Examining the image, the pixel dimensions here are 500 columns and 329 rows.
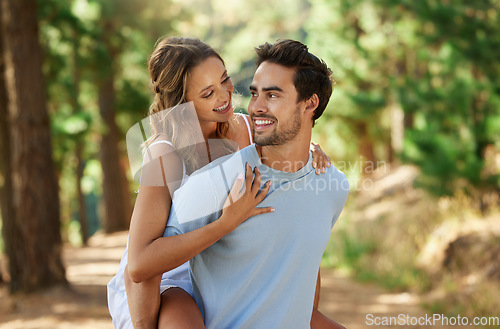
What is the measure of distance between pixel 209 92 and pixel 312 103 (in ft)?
2.06

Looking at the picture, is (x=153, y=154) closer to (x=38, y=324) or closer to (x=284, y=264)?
(x=284, y=264)

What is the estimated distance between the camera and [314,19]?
16.7m

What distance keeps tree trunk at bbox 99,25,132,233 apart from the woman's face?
13518 millimetres

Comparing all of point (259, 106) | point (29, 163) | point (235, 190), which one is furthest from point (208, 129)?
point (29, 163)

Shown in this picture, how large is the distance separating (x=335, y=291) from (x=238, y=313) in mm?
6582

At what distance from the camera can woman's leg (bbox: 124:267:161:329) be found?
2.26 metres

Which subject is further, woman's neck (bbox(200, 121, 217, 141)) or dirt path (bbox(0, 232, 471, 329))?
dirt path (bbox(0, 232, 471, 329))

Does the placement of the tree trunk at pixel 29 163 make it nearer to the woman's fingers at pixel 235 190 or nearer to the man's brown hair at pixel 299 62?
the man's brown hair at pixel 299 62

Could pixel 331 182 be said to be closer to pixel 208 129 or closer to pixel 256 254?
pixel 256 254

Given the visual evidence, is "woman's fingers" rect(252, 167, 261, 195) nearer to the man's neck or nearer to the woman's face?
the man's neck

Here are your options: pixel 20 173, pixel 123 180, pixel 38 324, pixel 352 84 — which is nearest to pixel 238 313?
pixel 38 324

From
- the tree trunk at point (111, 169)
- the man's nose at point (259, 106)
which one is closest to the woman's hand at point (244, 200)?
the man's nose at point (259, 106)

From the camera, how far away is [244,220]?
7.63 feet

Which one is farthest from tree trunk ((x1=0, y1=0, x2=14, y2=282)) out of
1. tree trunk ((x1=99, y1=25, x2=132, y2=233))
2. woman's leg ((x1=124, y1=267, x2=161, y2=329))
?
woman's leg ((x1=124, y1=267, x2=161, y2=329))
